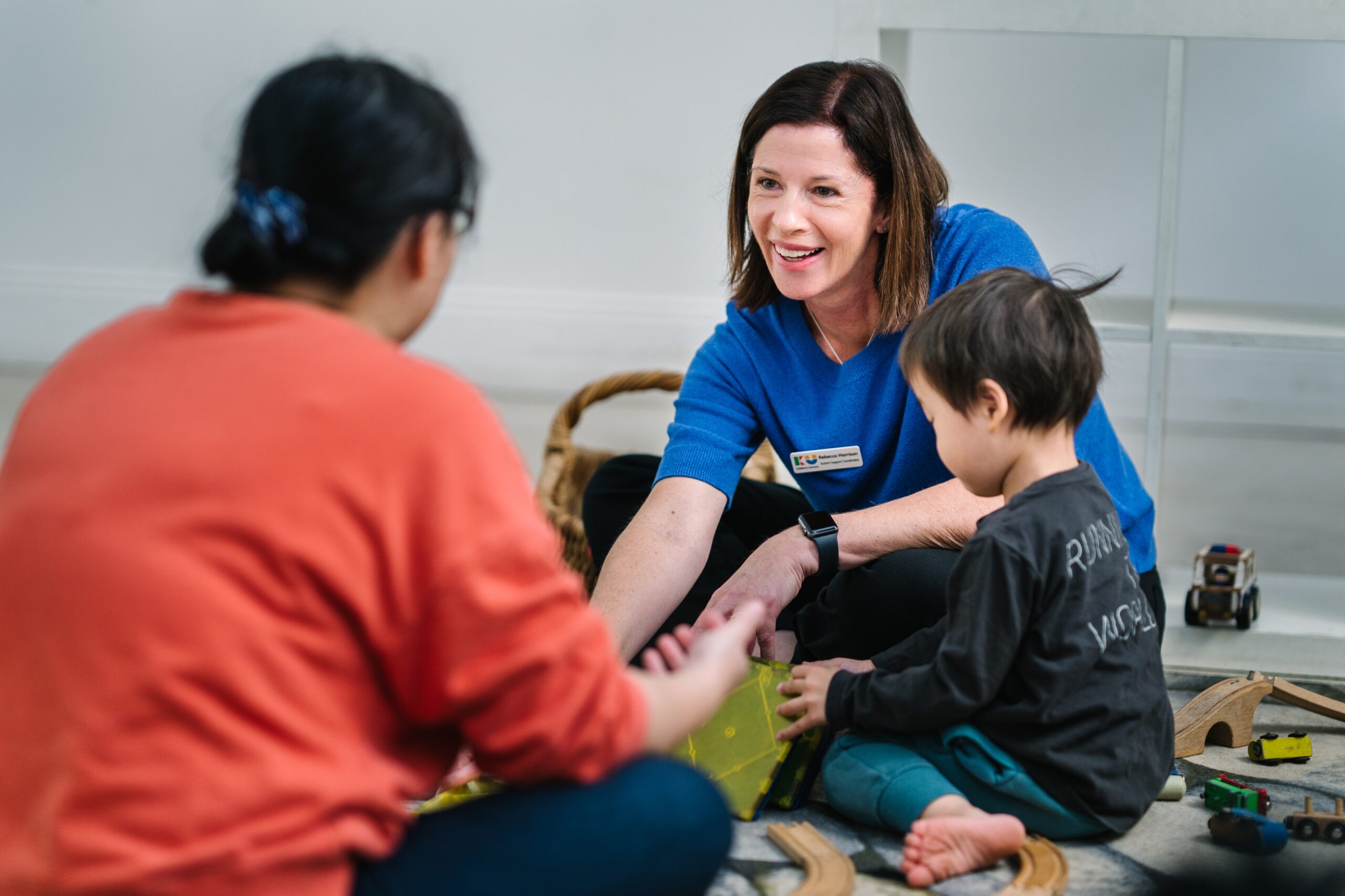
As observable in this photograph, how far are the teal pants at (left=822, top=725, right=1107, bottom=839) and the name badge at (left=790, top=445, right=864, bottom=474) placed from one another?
429 millimetres

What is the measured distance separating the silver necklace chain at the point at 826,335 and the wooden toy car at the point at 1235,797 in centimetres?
65

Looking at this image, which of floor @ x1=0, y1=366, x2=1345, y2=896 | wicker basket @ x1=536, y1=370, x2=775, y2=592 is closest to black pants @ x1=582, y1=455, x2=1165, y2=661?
floor @ x1=0, y1=366, x2=1345, y2=896

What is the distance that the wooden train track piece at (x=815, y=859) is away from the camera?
109 centimetres

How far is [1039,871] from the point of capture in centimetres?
113

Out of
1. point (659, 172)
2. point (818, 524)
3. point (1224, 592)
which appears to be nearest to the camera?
point (818, 524)

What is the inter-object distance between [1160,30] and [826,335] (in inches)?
34.3

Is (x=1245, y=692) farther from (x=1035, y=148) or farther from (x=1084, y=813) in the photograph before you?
(x=1035, y=148)

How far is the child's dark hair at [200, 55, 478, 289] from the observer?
2.43 ft

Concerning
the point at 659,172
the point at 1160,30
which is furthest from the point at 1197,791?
the point at 659,172

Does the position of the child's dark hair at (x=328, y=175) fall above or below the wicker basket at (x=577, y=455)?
above

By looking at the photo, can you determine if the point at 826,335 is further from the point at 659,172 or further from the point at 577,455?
the point at 659,172

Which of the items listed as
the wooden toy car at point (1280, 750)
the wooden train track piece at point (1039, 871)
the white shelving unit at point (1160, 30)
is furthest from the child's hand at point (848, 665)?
the white shelving unit at point (1160, 30)

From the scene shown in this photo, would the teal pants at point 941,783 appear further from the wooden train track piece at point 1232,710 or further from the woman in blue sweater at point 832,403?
the wooden train track piece at point 1232,710

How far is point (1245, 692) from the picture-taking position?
156 cm
